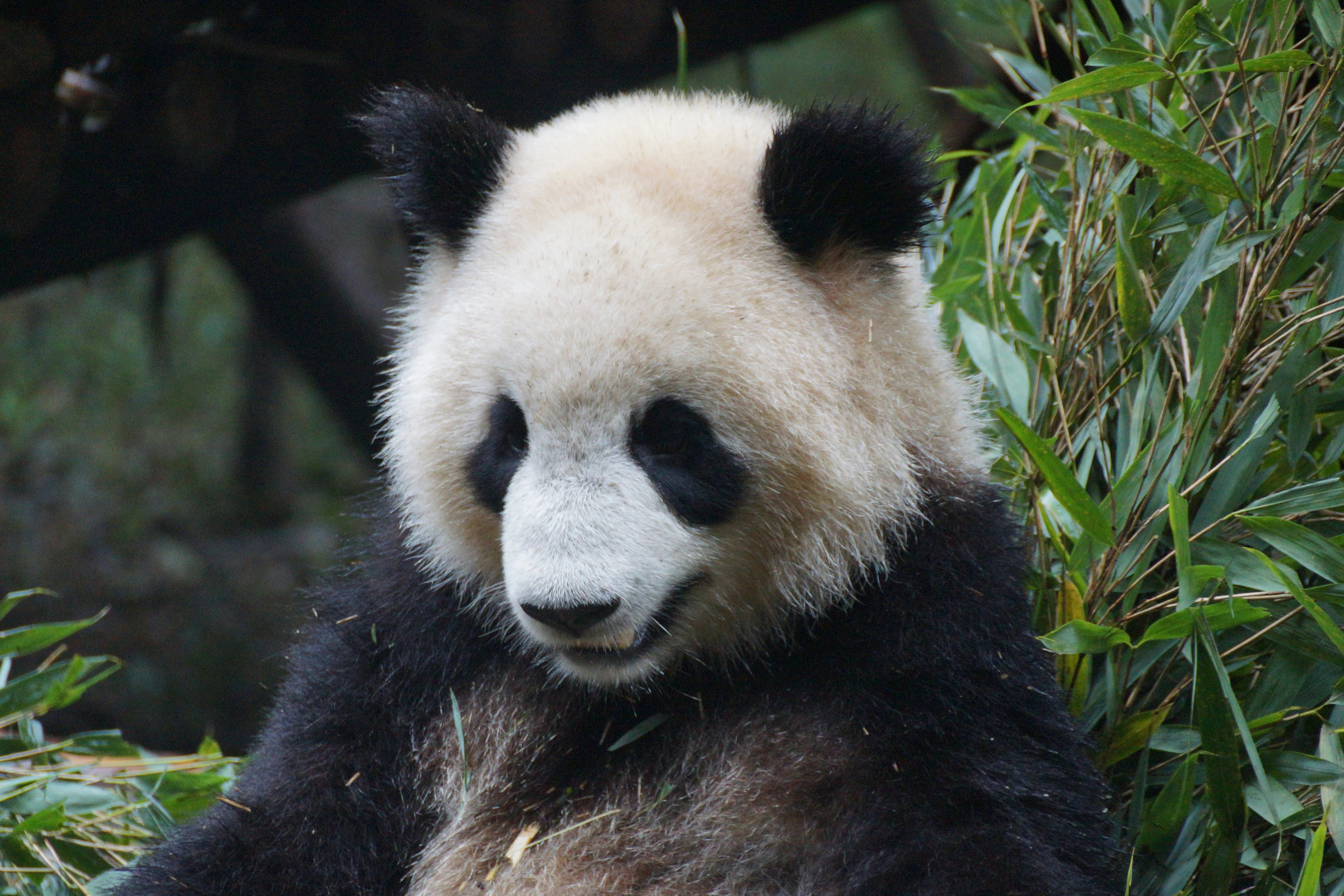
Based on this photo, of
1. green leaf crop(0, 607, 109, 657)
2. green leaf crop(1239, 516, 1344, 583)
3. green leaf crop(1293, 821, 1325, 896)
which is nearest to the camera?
green leaf crop(1293, 821, 1325, 896)

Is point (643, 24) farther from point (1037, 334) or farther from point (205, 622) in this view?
point (205, 622)

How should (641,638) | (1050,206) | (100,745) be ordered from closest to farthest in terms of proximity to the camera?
(641,638), (1050,206), (100,745)

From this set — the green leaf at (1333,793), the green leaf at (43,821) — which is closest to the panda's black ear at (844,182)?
the green leaf at (1333,793)

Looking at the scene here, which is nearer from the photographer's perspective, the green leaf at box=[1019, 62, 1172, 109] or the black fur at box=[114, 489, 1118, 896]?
the black fur at box=[114, 489, 1118, 896]

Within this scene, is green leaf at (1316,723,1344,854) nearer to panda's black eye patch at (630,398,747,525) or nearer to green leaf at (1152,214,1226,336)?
green leaf at (1152,214,1226,336)

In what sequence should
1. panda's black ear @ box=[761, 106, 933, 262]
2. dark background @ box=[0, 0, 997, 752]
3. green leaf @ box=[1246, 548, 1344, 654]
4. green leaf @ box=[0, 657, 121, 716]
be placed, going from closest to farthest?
green leaf @ box=[1246, 548, 1344, 654] < panda's black ear @ box=[761, 106, 933, 262] < green leaf @ box=[0, 657, 121, 716] < dark background @ box=[0, 0, 997, 752]

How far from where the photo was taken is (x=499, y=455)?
7.27 ft

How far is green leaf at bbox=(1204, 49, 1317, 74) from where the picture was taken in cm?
211

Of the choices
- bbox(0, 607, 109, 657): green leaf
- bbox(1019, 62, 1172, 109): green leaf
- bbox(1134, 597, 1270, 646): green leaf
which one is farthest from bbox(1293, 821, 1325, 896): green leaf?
bbox(0, 607, 109, 657): green leaf

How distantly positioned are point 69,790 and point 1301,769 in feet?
8.92

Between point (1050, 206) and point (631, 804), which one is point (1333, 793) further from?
point (1050, 206)

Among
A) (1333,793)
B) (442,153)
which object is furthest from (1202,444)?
(442,153)

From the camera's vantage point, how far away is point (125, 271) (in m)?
9.84

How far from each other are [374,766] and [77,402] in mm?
8714
